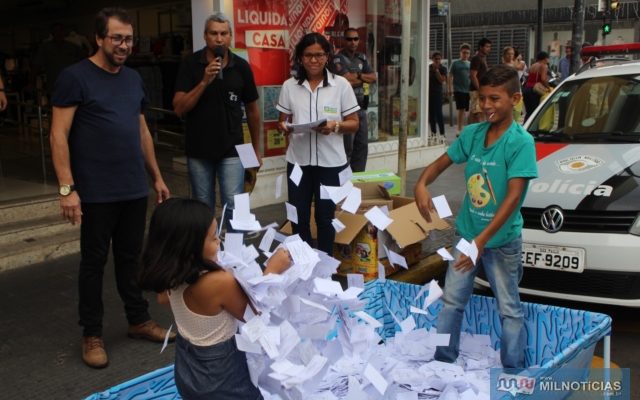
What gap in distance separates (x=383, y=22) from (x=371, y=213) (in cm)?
663

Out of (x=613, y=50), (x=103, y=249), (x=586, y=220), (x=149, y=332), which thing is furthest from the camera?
(x=613, y=50)

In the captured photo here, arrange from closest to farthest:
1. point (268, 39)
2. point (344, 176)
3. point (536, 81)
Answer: point (344, 176) → point (268, 39) → point (536, 81)

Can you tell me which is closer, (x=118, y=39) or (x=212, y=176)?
(x=118, y=39)

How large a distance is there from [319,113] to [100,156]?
5.62 ft

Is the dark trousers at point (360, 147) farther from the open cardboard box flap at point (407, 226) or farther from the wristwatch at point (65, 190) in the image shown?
the wristwatch at point (65, 190)

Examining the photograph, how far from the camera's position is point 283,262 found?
272 cm

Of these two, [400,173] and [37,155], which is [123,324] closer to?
[400,173]

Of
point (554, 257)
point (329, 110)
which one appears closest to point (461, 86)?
point (329, 110)

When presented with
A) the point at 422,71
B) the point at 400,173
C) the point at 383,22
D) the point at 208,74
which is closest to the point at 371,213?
the point at 208,74

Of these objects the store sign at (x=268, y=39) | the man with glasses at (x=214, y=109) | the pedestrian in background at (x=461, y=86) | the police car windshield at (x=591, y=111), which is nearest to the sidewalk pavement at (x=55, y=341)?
the man with glasses at (x=214, y=109)

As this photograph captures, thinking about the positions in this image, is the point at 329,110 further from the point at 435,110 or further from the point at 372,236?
the point at 435,110

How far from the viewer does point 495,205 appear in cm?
346

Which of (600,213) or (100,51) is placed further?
(600,213)

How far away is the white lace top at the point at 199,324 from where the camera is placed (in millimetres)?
2496
